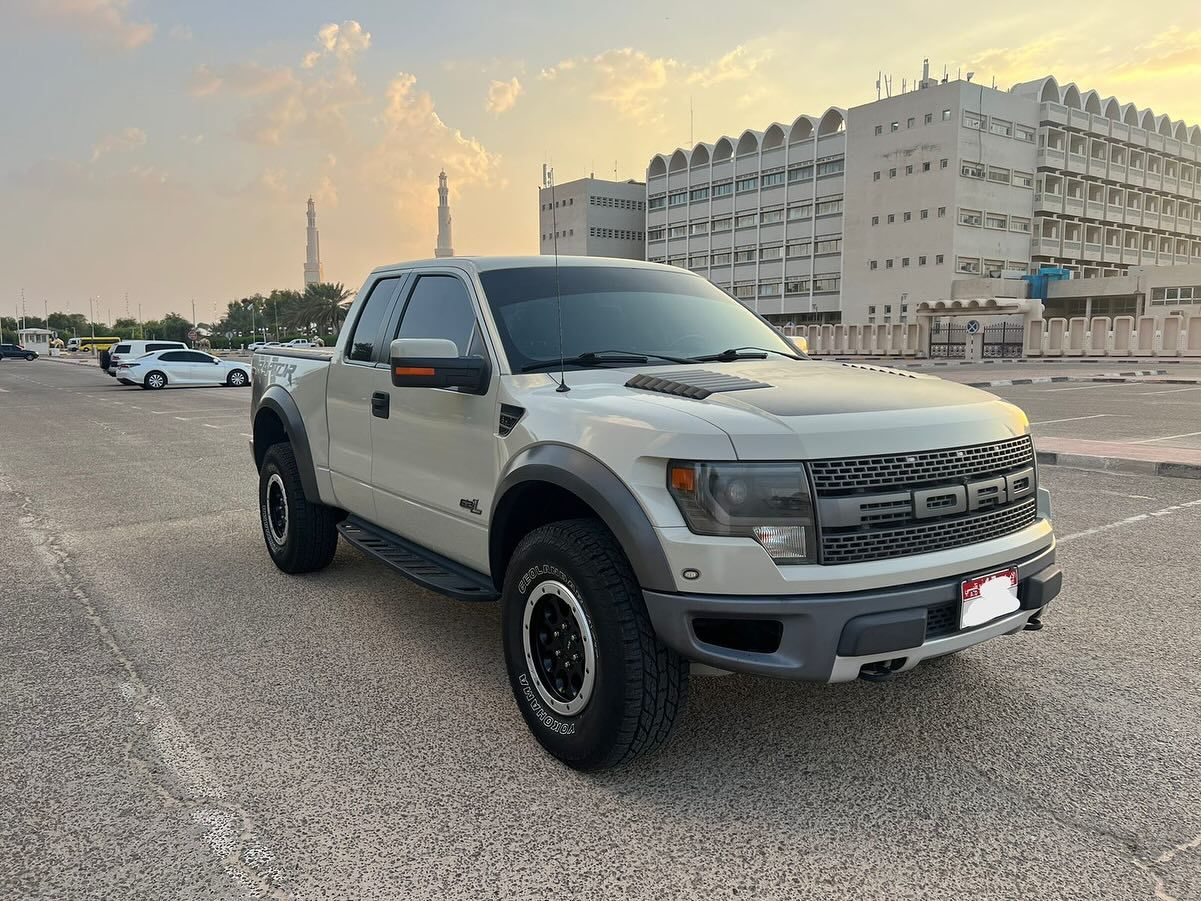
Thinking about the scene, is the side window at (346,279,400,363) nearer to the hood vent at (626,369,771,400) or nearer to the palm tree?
the hood vent at (626,369,771,400)

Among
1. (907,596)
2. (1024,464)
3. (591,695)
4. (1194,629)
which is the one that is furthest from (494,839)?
(1194,629)

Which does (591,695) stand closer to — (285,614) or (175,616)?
(285,614)

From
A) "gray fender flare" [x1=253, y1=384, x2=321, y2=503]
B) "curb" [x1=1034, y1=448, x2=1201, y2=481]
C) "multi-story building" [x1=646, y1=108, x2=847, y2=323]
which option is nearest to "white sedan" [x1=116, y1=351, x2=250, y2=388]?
"gray fender flare" [x1=253, y1=384, x2=321, y2=503]

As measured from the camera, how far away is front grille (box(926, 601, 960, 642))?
290 centimetres

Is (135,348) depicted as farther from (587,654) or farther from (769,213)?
(769,213)

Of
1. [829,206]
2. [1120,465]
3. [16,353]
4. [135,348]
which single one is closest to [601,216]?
[829,206]

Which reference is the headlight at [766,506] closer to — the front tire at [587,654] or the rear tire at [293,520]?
the front tire at [587,654]

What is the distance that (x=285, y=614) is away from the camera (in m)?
5.06

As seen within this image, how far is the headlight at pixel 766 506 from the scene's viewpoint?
9.07 feet

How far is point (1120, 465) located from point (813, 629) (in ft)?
28.9

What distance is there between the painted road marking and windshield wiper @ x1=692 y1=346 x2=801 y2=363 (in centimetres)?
358

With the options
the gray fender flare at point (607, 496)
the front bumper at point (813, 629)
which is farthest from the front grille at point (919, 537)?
the gray fender flare at point (607, 496)

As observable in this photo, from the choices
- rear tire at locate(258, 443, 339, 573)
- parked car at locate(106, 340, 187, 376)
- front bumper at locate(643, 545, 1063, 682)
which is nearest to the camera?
front bumper at locate(643, 545, 1063, 682)

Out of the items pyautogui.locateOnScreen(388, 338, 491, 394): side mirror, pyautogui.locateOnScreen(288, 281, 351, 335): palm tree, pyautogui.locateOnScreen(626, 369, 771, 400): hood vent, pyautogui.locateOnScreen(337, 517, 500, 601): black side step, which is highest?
pyautogui.locateOnScreen(288, 281, 351, 335): palm tree
